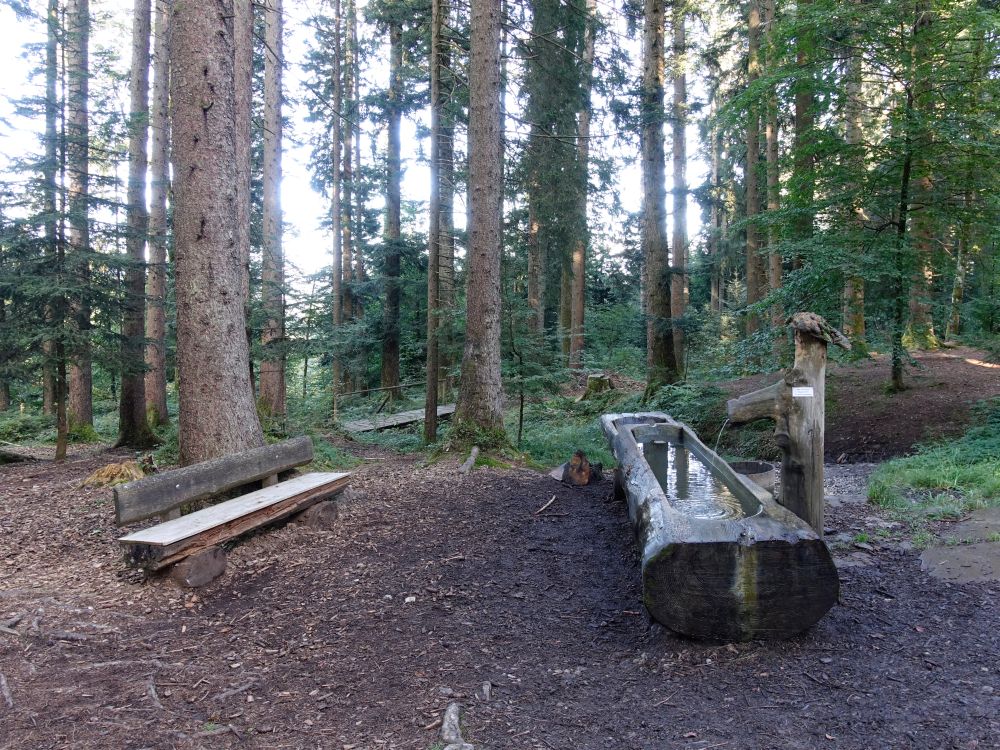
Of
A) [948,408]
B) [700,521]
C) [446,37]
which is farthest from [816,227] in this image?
[700,521]

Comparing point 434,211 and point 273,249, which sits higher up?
point 434,211

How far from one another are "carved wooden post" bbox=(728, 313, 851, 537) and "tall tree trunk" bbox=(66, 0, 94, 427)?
26.0 ft

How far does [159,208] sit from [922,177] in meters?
12.3

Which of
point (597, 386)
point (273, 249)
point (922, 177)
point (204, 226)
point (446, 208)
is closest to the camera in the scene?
point (204, 226)

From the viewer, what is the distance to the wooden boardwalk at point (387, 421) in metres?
12.5

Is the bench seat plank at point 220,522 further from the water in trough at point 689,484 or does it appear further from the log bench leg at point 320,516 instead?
the water in trough at point 689,484

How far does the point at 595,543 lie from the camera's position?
512cm

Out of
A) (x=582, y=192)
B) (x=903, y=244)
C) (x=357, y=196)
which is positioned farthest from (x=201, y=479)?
(x=357, y=196)

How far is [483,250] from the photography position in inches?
314

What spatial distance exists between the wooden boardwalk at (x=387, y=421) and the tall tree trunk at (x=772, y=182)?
22.2ft

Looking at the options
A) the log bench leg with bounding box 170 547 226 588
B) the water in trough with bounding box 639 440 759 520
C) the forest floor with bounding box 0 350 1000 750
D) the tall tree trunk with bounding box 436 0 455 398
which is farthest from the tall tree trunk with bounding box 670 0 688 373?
the log bench leg with bounding box 170 547 226 588

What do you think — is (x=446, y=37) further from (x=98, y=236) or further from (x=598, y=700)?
(x=598, y=700)

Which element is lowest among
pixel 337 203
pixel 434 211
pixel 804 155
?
pixel 434 211

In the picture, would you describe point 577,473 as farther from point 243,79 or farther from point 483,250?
point 243,79
